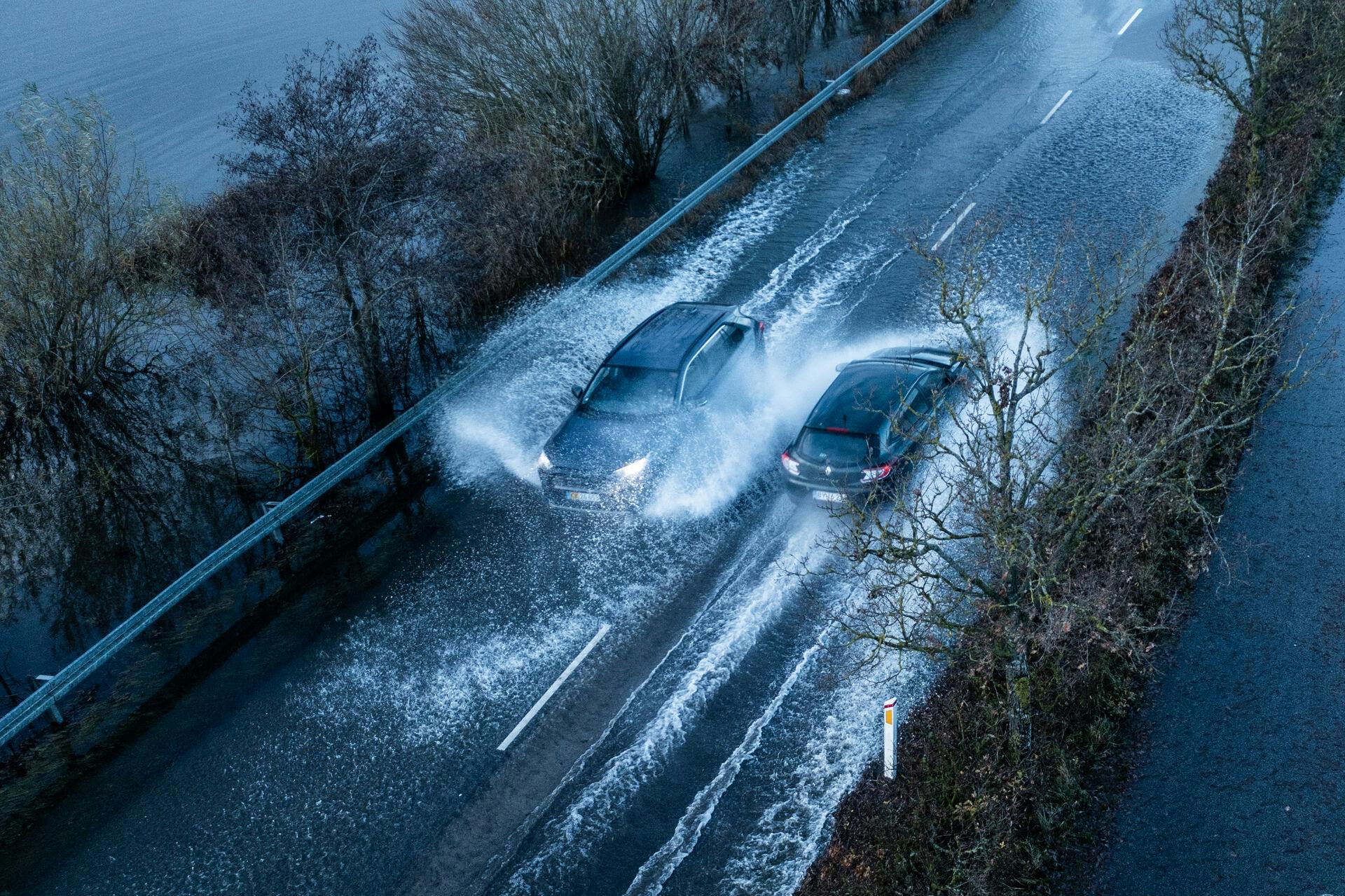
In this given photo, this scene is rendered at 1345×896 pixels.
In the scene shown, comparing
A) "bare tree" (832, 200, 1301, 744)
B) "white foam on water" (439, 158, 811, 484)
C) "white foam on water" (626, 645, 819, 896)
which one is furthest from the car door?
"white foam on water" (626, 645, 819, 896)

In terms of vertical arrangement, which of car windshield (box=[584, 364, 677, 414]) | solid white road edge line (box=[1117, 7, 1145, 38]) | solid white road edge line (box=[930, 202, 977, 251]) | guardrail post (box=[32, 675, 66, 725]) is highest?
solid white road edge line (box=[1117, 7, 1145, 38])

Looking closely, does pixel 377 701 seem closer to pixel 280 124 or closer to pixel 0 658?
pixel 0 658

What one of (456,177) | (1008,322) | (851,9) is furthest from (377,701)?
(851,9)

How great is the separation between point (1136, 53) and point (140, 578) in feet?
94.6

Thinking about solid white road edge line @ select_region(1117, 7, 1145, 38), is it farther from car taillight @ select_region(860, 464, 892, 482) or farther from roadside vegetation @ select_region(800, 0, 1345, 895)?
car taillight @ select_region(860, 464, 892, 482)

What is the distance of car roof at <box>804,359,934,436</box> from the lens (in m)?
14.1

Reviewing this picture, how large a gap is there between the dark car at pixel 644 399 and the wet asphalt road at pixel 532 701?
0.51 meters

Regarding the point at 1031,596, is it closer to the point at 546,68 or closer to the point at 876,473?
the point at 876,473

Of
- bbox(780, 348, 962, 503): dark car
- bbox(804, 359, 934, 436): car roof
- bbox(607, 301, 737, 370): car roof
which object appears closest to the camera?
bbox(780, 348, 962, 503): dark car

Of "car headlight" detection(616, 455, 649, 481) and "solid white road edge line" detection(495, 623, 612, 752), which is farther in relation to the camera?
"car headlight" detection(616, 455, 649, 481)

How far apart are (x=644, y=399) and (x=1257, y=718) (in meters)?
8.51

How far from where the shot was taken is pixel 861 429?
13977mm

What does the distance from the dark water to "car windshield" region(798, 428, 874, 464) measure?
20.8 metres

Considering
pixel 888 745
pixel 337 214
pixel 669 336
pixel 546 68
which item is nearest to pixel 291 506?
pixel 337 214
